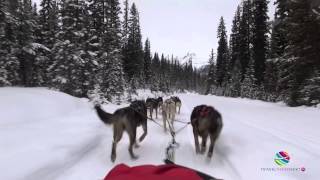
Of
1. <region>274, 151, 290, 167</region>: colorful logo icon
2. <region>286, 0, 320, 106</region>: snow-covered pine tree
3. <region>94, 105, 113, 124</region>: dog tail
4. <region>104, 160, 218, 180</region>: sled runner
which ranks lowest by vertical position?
<region>274, 151, 290, 167</region>: colorful logo icon

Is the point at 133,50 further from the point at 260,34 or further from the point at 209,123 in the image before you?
the point at 209,123

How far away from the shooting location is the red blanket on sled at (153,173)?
6.86ft

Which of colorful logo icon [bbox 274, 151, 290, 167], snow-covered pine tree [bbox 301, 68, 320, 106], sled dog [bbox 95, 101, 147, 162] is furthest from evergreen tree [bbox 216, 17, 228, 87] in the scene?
colorful logo icon [bbox 274, 151, 290, 167]

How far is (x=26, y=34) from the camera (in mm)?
24172

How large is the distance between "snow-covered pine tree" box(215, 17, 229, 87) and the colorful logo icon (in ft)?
189

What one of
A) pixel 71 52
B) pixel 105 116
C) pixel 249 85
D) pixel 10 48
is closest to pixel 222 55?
pixel 249 85

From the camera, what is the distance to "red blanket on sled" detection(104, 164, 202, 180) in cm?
209

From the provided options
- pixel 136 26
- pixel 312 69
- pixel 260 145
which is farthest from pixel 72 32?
pixel 136 26

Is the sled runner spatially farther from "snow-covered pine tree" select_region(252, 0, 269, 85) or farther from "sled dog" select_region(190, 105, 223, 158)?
"snow-covered pine tree" select_region(252, 0, 269, 85)

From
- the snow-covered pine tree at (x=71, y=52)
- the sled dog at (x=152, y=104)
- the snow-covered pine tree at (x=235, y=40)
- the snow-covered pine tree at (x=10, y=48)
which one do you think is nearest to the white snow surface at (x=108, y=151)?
the sled dog at (x=152, y=104)

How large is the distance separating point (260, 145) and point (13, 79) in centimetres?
2179

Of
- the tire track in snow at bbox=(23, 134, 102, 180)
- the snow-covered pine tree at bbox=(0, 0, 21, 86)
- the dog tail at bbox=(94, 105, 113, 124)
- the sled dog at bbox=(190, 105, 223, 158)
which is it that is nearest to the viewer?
the tire track in snow at bbox=(23, 134, 102, 180)

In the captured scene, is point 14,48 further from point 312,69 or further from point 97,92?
point 312,69

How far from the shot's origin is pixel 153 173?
2154 mm
